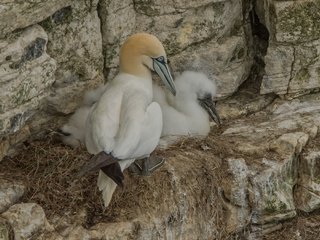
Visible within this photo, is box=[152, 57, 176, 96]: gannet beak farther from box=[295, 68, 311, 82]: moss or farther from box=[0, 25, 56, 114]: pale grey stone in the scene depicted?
box=[295, 68, 311, 82]: moss

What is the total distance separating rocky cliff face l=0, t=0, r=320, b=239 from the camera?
22.9 feet

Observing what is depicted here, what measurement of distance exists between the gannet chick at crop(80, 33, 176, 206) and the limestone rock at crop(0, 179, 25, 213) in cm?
57

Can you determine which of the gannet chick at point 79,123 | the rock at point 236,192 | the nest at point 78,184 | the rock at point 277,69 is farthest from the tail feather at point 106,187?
the rock at point 277,69

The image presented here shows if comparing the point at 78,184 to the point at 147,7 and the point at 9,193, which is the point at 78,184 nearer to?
the point at 9,193

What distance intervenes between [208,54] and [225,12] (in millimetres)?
394

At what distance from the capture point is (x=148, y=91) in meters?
7.52

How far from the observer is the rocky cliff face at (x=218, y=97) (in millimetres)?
6973

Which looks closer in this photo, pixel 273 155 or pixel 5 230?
pixel 5 230

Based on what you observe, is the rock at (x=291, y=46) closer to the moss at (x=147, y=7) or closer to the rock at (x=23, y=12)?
the moss at (x=147, y=7)

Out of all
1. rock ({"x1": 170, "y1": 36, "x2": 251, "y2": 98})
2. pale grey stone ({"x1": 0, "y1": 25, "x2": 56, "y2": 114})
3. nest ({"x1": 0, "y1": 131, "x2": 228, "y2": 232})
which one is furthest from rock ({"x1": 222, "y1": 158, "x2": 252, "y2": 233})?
pale grey stone ({"x1": 0, "y1": 25, "x2": 56, "y2": 114})

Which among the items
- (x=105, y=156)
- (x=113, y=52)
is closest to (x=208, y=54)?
(x=113, y=52)

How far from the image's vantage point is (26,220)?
6.77 metres

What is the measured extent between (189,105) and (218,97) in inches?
24.0

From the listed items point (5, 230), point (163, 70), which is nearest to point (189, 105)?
point (163, 70)
